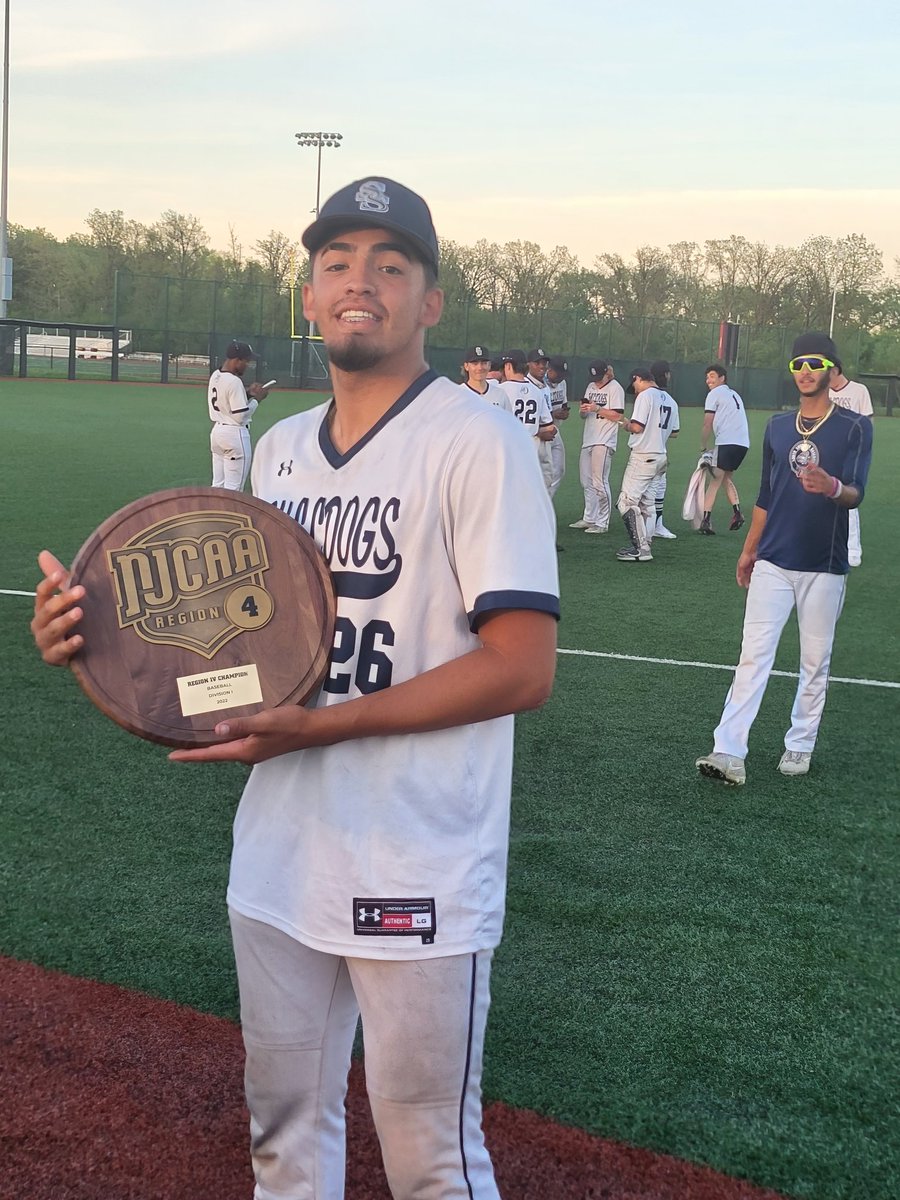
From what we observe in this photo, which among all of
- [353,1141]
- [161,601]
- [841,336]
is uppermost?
[841,336]

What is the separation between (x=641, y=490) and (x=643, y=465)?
38 cm

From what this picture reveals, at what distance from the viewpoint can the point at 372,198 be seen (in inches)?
89.7

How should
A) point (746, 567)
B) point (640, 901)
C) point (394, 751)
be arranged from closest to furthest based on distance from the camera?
point (394, 751) < point (640, 901) < point (746, 567)

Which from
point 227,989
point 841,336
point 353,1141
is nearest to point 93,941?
point 227,989

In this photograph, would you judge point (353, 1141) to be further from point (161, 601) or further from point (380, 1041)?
point (161, 601)

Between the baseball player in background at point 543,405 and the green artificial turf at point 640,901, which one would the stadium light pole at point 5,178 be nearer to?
the baseball player in background at point 543,405

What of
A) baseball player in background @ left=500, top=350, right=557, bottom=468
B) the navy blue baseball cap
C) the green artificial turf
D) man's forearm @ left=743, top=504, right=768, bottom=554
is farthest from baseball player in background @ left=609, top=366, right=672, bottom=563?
man's forearm @ left=743, top=504, right=768, bottom=554

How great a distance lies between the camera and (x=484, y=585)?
6.91ft

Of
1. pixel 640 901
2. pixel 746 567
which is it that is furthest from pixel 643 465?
pixel 640 901

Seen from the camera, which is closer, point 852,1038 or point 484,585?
point 484,585

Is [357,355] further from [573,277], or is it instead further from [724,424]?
[573,277]

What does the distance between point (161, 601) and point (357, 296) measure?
0.68 meters

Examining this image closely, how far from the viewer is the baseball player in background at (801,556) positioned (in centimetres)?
628

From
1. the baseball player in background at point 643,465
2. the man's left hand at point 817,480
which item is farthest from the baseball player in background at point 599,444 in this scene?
the man's left hand at point 817,480
